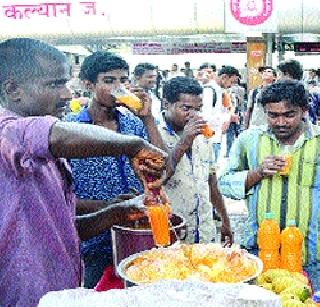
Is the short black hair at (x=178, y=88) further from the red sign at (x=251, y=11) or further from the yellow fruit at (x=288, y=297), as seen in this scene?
the red sign at (x=251, y=11)

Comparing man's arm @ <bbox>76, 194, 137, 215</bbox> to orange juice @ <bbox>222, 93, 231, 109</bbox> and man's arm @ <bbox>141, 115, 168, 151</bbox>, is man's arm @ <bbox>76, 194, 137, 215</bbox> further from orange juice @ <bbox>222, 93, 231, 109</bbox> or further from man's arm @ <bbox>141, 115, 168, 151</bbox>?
orange juice @ <bbox>222, 93, 231, 109</bbox>

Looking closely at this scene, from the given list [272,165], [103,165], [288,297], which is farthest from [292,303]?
[103,165]

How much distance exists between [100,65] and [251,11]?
245 inches

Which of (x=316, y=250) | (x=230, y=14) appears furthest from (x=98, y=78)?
(x=230, y=14)

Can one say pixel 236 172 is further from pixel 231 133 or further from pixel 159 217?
pixel 231 133

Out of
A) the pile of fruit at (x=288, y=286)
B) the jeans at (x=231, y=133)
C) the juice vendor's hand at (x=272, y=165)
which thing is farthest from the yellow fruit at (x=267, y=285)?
the jeans at (x=231, y=133)

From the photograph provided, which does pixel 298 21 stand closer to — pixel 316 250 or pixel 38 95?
pixel 316 250

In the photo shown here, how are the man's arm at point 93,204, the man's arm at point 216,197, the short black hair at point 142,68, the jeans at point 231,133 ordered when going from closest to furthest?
the man's arm at point 93,204, the man's arm at point 216,197, the short black hair at point 142,68, the jeans at point 231,133

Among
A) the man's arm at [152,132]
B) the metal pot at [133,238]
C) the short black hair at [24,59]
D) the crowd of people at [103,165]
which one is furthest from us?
the man's arm at [152,132]

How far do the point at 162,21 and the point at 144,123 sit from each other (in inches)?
359

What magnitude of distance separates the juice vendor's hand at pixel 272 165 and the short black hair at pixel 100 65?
2.97ft

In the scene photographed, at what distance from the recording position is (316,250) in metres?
2.89

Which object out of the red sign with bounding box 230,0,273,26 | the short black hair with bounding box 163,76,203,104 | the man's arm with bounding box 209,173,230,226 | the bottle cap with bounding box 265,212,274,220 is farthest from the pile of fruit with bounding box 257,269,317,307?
the red sign with bounding box 230,0,273,26

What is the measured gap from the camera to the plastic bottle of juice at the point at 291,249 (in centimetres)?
273
